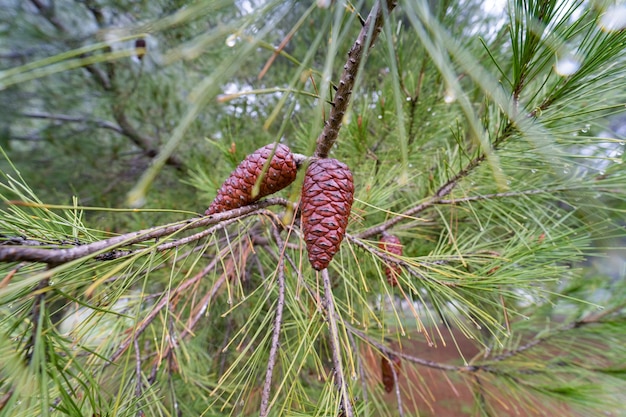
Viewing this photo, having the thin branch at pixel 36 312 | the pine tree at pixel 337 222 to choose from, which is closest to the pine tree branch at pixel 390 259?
the pine tree at pixel 337 222

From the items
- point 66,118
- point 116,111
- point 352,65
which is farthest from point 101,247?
point 66,118

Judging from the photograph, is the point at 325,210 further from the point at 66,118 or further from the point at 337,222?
the point at 66,118

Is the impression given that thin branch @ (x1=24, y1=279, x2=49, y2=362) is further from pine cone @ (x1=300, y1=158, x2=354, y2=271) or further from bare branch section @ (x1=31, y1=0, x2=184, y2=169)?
bare branch section @ (x1=31, y1=0, x2=184, y2=169)

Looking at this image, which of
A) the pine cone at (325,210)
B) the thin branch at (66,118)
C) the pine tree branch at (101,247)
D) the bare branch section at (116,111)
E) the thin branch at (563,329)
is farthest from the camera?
the thin branch at (66,118)

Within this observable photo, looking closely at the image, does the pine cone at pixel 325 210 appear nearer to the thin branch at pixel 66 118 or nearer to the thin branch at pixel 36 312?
the thin branch at pixel 36 312

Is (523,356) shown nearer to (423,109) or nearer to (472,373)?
(472,373)

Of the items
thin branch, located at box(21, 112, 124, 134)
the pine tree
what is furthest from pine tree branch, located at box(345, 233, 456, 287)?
thin branch, located at box(21, 112, 124, 134)
